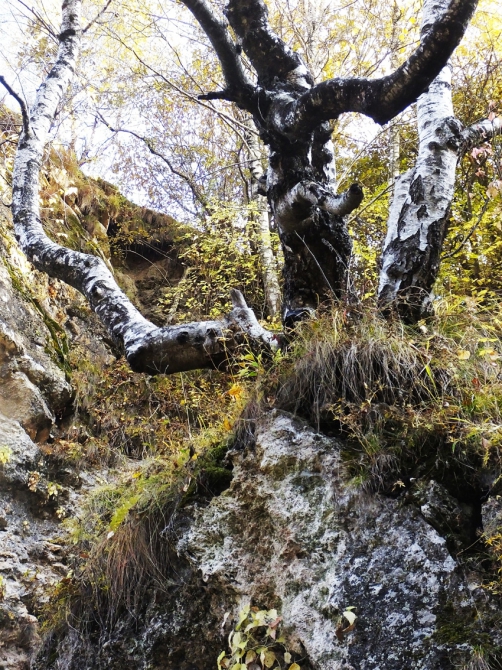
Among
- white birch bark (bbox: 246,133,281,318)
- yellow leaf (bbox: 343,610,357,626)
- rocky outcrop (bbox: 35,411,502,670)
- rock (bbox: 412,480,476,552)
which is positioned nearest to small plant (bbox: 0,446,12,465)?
rocky outcrop (bbox: 35,411,502,670)

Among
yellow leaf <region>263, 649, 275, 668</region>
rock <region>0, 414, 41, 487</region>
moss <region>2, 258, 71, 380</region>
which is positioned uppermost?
moss <region>2, 258, 71, 380</region>

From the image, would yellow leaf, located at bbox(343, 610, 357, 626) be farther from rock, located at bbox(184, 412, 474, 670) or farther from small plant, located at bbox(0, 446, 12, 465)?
small plant, located at bbox(0, 446, 12, 465)

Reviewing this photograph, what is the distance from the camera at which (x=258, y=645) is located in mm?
2152

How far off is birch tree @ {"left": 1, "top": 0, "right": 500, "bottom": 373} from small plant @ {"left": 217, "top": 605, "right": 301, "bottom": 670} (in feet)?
4.24

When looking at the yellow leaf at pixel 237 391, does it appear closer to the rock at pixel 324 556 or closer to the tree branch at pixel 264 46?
the rock at pixel 324 556

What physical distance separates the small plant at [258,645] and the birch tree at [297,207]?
4.24 ft

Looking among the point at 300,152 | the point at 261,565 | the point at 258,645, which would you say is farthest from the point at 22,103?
the point at 258,645

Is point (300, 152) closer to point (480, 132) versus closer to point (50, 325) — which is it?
point (480, 132)

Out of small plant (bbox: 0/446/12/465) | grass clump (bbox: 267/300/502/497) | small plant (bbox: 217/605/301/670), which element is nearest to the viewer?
small plant (bbox: 217/605/301/670)

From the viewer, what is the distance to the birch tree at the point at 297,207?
2816 millimetres

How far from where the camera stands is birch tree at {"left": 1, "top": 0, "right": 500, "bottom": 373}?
2816mm

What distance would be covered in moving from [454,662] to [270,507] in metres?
1.01

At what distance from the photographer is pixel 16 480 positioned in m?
4.09

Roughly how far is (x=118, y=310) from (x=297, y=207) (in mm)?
1238
